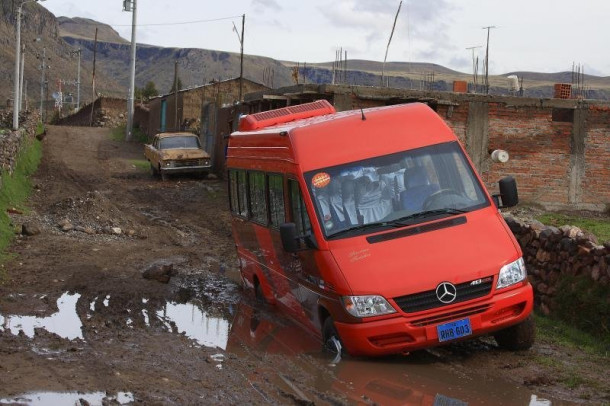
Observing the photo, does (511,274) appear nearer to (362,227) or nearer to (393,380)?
(362,227)

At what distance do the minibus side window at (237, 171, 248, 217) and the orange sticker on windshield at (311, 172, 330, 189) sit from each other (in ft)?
11.6

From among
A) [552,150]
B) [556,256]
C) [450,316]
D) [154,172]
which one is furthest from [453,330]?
[154,172]

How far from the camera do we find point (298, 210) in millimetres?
10375

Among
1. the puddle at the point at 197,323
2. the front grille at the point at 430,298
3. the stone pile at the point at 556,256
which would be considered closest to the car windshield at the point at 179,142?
the puddle at the point at 197,323

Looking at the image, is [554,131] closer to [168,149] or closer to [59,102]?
[168,149]

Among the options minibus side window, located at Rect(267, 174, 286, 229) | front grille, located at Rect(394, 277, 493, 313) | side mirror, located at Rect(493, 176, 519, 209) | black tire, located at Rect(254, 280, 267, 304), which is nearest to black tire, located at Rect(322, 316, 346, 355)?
front grille, located at Rect(394, 277, 493, 313)

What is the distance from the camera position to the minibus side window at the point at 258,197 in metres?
12.3

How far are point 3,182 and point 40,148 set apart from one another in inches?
810

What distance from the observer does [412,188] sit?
32.7ft

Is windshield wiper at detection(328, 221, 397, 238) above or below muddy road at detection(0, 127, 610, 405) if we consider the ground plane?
above

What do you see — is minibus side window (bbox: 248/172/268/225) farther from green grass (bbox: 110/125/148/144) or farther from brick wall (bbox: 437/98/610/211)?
green grass (bbox: 110/125/148/144)

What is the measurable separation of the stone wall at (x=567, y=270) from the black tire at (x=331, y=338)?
10.3ft

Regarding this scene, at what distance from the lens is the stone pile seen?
10875 millimetres

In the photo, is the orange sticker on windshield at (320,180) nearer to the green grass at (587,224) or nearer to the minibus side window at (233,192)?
the minibus side window at (233,192)
